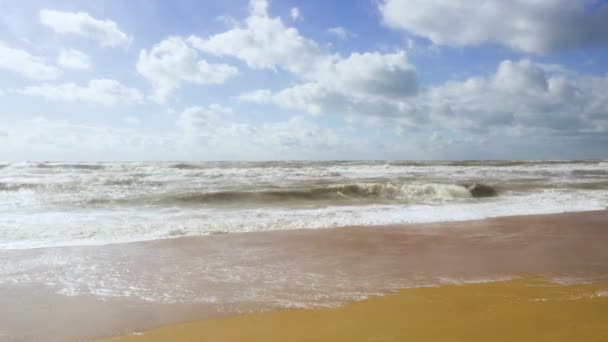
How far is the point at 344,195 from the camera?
16.9 metres

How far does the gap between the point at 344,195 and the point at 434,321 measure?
13.3 metres

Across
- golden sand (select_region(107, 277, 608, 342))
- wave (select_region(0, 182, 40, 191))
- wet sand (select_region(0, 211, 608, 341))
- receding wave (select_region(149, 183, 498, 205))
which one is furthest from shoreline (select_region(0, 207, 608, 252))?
wave (select_region(0, 182, 40, 191))

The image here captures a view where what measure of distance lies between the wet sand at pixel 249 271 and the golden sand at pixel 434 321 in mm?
277

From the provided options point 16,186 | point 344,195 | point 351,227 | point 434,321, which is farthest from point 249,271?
point 16,186

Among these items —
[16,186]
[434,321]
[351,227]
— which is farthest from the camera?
[16,186]

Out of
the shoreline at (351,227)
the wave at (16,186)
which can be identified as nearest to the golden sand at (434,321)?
the shoreline at (351,227)

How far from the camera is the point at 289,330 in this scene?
3.52m

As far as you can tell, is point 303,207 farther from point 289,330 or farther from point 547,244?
point 289,330

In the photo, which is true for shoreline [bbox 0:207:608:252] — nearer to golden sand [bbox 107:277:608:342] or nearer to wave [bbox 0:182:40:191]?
golden sand [bbox 107:277:608:342]

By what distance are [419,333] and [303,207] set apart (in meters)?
9.34

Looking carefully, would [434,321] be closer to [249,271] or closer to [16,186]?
[249,271]

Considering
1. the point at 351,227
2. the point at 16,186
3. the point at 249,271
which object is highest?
the point at 16,186

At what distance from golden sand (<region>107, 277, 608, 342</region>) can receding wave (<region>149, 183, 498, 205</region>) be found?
385 inches

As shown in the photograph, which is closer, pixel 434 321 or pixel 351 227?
pixel 434 321
